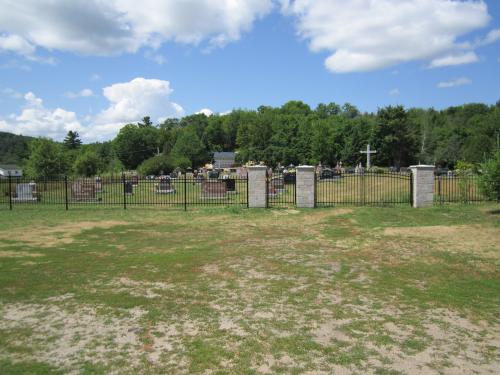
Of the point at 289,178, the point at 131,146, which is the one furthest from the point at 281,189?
the point at 131,146

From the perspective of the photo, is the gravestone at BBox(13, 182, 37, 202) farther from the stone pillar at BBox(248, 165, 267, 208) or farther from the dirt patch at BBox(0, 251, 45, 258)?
the dirt patch at BBox(0, 251, 45, 258)

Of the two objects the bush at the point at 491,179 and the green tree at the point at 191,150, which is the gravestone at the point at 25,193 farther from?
the green tree at the point at 191,150

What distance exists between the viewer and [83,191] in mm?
23484

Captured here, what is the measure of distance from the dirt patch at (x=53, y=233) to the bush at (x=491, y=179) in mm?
11921

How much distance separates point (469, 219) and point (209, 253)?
844 cm

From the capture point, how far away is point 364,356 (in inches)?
154

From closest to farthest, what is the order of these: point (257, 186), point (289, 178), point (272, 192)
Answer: point (257, 186), point (272, 192), point (289, 178)

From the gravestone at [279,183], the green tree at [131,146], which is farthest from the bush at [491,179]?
the green tree at [131,146]

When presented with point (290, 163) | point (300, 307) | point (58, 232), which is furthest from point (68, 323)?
point (290, 163)

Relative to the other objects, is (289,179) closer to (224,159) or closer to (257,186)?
(257,186)

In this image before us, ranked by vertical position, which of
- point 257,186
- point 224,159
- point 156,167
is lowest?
point 257,186

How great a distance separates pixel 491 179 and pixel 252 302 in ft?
37.6

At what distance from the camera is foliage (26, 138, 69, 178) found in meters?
38.6

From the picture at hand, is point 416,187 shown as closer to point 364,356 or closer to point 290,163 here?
point 364,356
